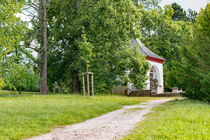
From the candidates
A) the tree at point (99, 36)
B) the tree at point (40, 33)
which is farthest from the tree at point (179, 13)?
the tree at point (40, 33)

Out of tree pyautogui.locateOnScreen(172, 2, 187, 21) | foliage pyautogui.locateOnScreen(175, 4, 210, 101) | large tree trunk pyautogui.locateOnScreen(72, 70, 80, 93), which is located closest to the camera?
foliage pyautogui.locateOnScreen(175, 4, 210, 101)

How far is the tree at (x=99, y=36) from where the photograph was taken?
21266 mm

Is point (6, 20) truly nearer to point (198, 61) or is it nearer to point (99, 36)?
point (198, 61)

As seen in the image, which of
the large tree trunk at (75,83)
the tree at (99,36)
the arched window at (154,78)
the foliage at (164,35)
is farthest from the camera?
the foliage at (164,35)

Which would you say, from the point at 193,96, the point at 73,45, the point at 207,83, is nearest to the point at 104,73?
the point at 73,45

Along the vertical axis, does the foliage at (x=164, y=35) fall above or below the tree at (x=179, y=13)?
below

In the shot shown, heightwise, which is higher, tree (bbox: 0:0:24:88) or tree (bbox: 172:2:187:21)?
tree (bbox: 172:2:187:21)

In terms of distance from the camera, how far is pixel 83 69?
22.4 metres

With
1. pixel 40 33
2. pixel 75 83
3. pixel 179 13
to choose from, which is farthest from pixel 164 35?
pixel 179 13

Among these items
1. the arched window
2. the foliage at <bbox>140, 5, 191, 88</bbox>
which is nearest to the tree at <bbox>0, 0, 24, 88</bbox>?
the arched window

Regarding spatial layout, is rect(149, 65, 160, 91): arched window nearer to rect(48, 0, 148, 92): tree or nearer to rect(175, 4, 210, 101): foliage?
rect(48, 0, 148, 92): tree

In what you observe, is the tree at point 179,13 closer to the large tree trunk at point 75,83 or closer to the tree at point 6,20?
the large tree trunk at point 75,83

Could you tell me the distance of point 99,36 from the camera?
2158cm

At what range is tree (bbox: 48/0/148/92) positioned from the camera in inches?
837
